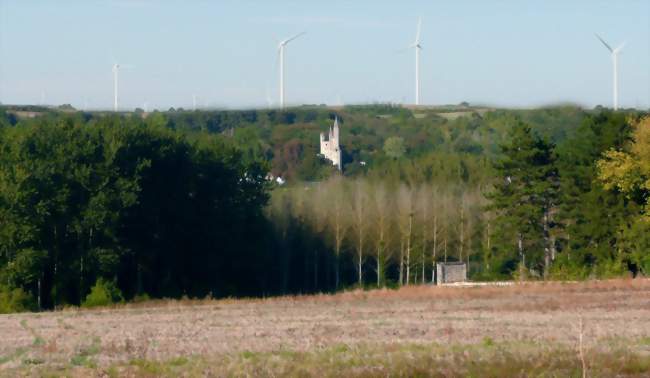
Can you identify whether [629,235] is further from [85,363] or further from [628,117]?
[85,363]

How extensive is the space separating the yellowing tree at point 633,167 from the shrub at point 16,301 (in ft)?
122

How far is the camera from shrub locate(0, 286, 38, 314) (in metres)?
65.6

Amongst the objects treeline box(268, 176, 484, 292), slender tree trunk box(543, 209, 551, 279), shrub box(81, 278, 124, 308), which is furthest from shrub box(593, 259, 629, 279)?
shrub box(81, 278, 124, 308)

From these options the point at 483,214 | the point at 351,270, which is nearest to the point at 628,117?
the point at 483,214

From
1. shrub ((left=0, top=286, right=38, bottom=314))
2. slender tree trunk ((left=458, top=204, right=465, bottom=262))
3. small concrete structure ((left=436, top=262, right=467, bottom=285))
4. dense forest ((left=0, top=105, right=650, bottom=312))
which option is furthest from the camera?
slender tree trunk ((left=458, top=204, right=465, bottom=262))

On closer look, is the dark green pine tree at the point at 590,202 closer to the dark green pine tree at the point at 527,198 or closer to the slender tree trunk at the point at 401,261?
the dark green pine tree at the point at 527,198

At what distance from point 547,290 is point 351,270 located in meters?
48.1

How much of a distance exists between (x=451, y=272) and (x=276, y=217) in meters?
18.9

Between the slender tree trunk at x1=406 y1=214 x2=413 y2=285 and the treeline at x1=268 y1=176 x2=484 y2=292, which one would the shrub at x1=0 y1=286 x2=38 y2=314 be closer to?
the treeline at x1=268 y1=176 x2=484 y2=292

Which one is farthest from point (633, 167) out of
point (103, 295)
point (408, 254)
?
point (103, 295)

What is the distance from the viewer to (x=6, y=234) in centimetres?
7288

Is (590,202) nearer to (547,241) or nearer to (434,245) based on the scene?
(547,241)

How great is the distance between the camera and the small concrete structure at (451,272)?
93.8 metres

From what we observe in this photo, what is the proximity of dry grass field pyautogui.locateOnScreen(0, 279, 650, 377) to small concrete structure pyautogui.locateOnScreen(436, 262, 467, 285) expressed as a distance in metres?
38.9
